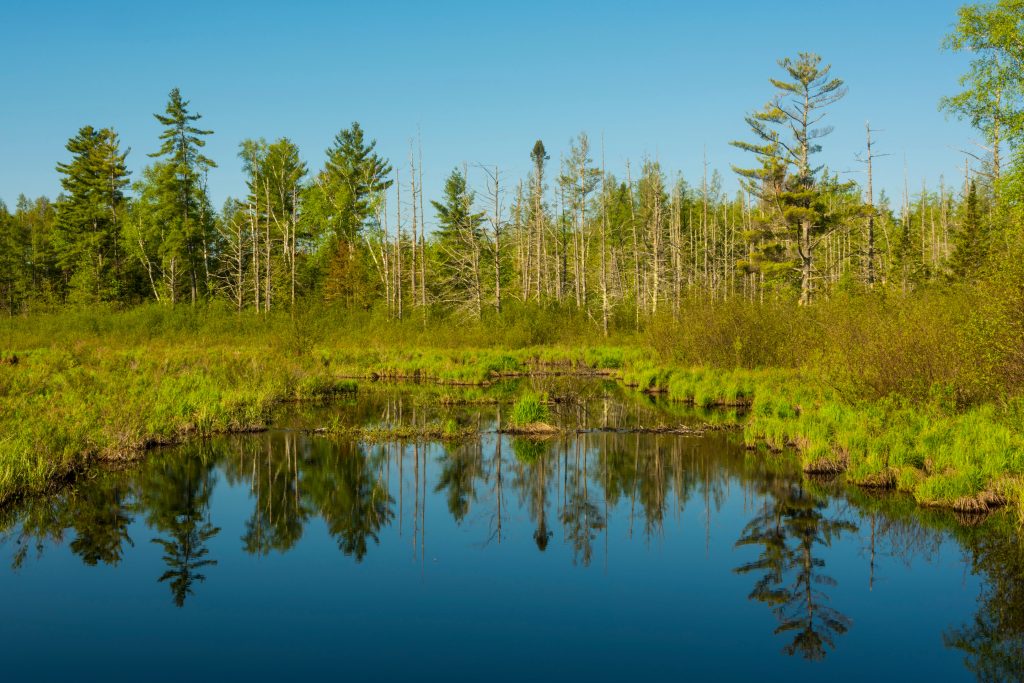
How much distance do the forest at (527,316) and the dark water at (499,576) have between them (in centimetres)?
152

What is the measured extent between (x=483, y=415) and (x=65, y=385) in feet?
33.3

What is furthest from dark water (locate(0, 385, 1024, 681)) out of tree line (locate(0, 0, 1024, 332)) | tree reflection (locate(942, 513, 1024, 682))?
tree line (locate(0, 0, 1024, 332))

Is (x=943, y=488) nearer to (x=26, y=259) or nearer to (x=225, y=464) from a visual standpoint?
(x=225, y=464)

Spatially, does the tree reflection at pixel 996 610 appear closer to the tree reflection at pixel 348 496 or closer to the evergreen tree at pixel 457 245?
the tree reflection at pixel 348 496

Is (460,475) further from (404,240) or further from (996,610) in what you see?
(404,240)

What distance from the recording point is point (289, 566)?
9.34 meters

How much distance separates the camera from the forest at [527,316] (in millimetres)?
12500

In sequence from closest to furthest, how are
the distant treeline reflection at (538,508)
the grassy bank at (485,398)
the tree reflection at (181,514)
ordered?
the distant treeline reflection at (538,508) < the tree reflection at (181,514) < the grassy bank at (485,398)

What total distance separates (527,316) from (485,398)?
1585cm

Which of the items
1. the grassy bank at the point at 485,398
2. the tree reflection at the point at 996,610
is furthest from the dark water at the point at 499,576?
the grassy bank at the point at 485,398

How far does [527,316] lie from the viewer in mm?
37844

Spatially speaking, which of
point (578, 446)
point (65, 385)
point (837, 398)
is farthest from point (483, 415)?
point (65, 385)

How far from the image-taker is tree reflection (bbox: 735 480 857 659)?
7445 millimetres

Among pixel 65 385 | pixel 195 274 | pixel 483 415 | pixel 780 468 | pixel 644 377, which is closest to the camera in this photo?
pixel 780 468
